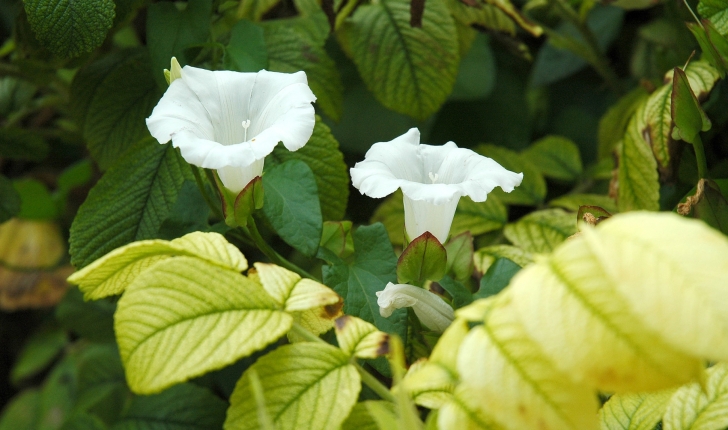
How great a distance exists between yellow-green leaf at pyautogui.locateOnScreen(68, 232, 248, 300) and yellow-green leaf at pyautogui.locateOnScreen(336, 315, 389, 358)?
0.07 meters

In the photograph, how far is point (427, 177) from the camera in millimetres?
574

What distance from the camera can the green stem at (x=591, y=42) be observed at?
0.89 m

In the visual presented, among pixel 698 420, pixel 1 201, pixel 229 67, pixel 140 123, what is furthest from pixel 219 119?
pixel 698 420

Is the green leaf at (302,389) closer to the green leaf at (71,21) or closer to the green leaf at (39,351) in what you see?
Answer: the green leaf at (71,21)

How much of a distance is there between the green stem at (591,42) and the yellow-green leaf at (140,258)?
0.64 metres

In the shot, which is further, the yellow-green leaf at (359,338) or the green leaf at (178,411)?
the green leaf at (178,411)

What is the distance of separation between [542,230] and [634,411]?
27cm

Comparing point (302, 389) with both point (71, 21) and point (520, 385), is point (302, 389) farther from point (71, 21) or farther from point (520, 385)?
point (71, 21)

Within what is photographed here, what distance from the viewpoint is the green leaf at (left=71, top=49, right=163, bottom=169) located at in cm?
70

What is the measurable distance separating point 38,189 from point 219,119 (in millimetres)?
634

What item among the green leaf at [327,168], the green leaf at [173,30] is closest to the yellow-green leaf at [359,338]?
the green leaf at [327,168]

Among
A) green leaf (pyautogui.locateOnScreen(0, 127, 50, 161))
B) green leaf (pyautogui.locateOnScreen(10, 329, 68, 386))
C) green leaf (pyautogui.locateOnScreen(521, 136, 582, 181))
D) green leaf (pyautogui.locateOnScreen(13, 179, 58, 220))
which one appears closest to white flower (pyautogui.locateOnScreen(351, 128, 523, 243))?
green leaf (pyautogui.locateOnScreen(521, 136, 582, 181))

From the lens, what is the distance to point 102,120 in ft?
2.31

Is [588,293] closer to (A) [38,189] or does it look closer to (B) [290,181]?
(B) [290,181]
